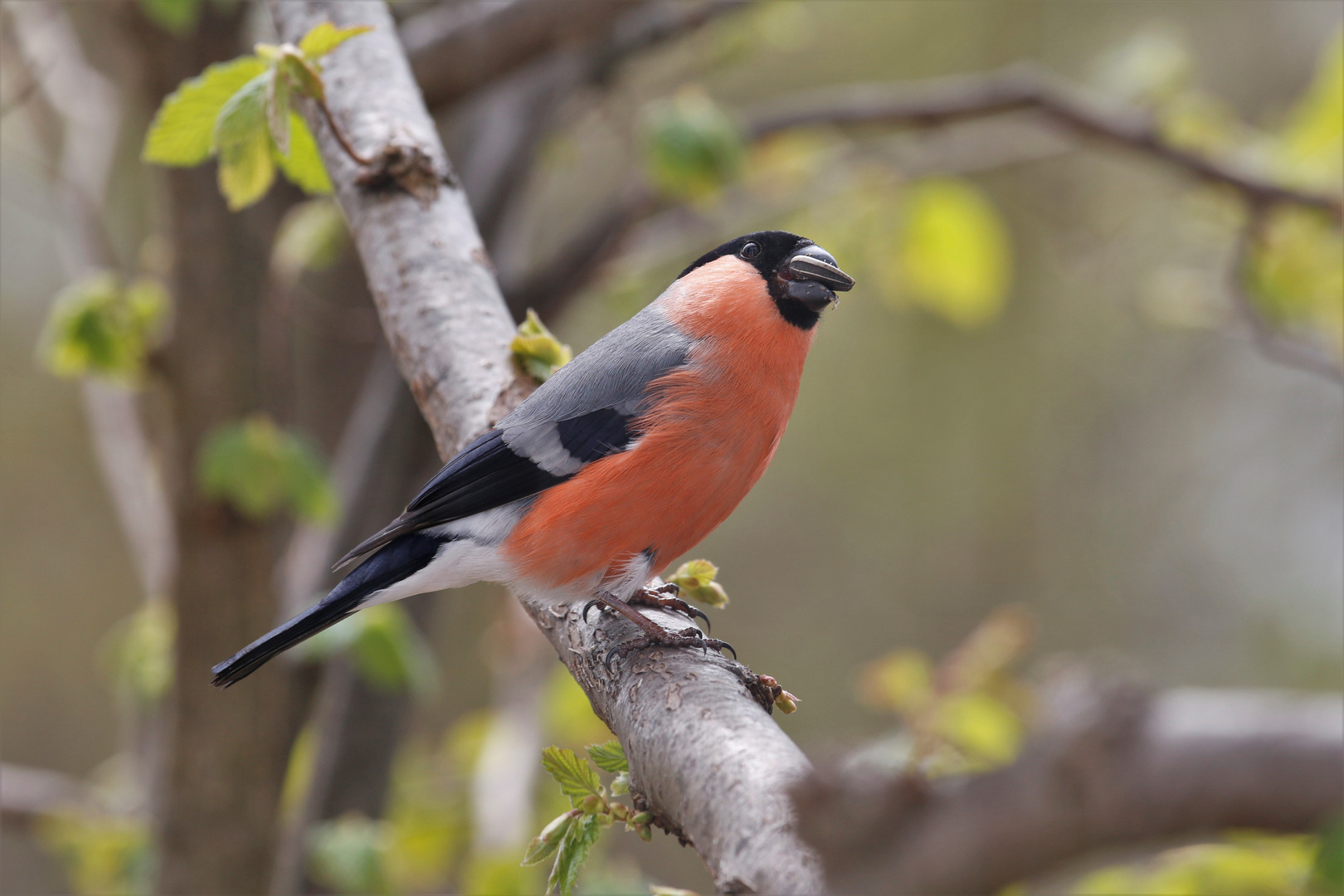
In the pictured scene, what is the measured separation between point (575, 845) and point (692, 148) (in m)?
2.55

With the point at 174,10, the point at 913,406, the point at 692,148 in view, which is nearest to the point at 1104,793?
the point at 692,148

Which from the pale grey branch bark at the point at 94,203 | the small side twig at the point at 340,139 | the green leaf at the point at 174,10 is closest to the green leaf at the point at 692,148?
the small side twig at the point at 340,139

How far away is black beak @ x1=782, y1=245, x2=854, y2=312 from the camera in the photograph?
9.80 ft

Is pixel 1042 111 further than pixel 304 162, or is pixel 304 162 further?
pixel 1042 111

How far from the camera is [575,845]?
184 centimetres

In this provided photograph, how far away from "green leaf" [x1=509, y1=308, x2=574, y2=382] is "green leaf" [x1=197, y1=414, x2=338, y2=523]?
3.57 feet

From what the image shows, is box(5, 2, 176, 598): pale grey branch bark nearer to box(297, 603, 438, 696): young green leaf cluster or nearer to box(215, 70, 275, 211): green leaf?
box(297, 603, 438, 696): young green leaf cluster

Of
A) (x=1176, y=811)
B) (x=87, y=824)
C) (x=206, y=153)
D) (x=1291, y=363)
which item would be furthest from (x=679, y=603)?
(x=87, y=824)

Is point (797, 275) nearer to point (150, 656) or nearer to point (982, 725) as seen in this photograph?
A: point (982, 725)

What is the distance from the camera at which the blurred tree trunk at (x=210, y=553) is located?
147 inches

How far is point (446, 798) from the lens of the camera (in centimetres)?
523

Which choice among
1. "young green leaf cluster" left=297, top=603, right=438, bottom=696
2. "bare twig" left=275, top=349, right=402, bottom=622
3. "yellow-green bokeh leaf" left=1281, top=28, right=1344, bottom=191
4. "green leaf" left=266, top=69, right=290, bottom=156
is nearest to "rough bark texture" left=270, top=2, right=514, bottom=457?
"green leaf" left=266, top=69, right=290, bottom=156

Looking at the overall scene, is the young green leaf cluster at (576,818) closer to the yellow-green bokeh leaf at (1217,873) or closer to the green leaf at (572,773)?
the green leaf at (572,773)

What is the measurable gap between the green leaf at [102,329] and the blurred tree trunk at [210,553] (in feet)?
0.56
